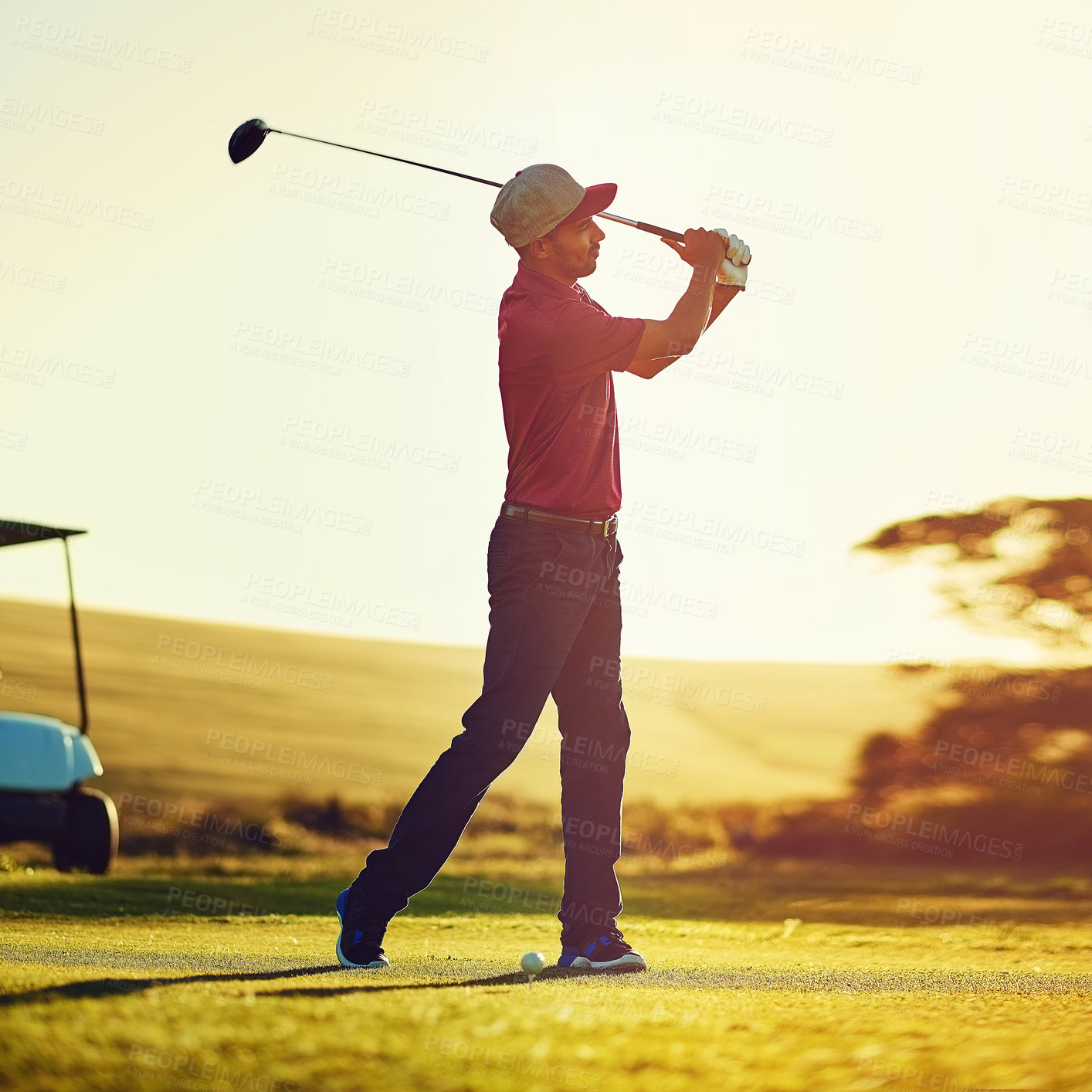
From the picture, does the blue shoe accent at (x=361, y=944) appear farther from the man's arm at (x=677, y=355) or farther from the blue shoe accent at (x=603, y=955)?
the man's arm at (x=677, y=355)

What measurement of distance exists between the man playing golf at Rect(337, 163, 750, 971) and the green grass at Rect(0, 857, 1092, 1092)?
0.99 ft

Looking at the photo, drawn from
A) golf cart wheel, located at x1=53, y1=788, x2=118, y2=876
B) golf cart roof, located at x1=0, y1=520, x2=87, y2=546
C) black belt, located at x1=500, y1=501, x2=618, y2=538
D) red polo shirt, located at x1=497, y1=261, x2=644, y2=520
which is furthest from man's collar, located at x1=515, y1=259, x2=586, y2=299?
golf cart wheel, located at x1=53, y1=788, x2=118, y2=876

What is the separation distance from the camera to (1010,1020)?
283cm

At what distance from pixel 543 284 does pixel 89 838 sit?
5.35 meters

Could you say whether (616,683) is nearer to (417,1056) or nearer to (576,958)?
(576,958)

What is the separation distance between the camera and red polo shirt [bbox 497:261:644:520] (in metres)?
3.79

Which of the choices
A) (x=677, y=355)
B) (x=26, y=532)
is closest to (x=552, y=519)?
(x=677, y=355)

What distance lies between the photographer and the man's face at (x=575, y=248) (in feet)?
13.1

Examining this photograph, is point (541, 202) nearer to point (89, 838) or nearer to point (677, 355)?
point (677, 355)

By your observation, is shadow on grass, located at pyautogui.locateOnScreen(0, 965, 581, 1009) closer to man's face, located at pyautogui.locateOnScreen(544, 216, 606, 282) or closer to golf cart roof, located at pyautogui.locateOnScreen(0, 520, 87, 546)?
man's face, located at pyautogui.locateOnScreen(544, 216, 606, 282)

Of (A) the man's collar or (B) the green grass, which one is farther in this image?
(A) the man's collar

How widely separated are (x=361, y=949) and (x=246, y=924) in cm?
234

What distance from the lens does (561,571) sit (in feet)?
12.5

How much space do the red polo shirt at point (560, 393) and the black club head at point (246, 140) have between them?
182cm
